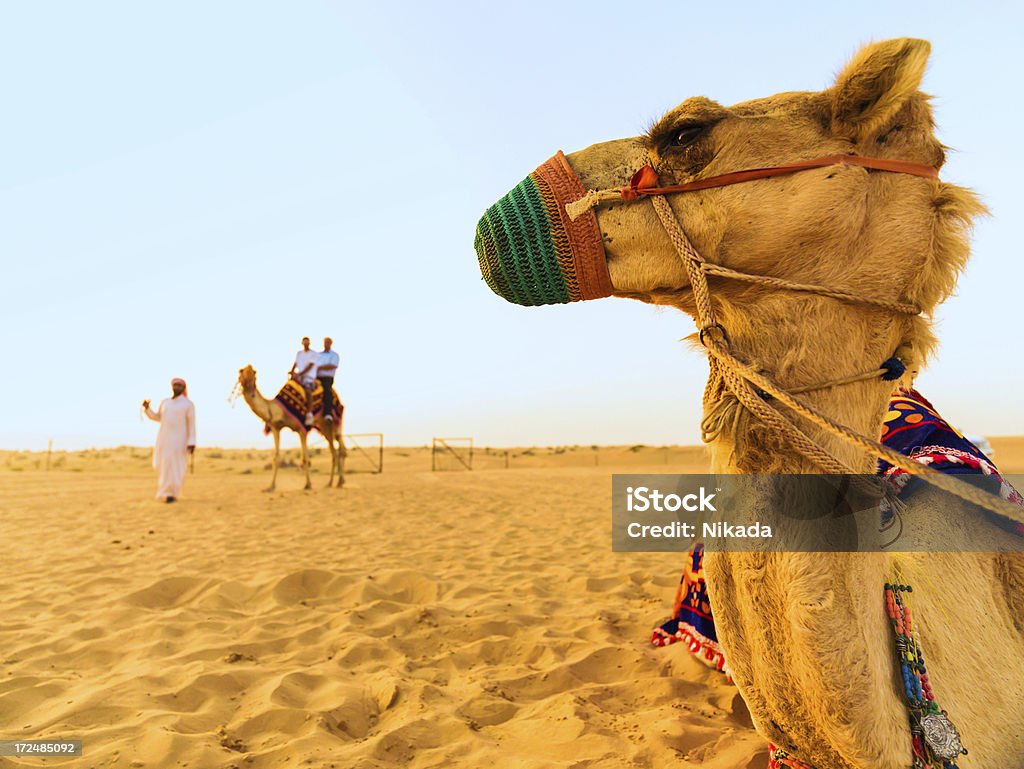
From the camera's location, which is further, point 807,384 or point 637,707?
point 637,707

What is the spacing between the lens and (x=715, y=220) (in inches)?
60.4

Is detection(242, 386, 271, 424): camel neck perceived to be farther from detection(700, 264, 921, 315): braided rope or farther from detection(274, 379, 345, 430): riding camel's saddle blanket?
detection(700, 264, 921, 315): braided rope

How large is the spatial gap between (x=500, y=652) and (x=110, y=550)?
Answer: 490 centimetres

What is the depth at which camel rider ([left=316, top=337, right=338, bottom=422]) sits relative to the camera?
1508cm

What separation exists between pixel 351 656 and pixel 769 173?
3438 millimetres

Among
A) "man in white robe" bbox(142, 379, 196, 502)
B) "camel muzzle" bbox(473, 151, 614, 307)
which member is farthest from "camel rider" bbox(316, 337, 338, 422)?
"camel muzzle" bbox(473, 151, 614, 307)

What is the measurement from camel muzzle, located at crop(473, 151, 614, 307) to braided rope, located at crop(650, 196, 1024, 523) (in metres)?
0.18

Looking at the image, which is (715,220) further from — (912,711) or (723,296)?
(912,711)

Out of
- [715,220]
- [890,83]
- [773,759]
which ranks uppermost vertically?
[890,83]

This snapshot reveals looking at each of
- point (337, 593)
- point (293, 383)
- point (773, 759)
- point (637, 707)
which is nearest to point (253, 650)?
point (337, 593)

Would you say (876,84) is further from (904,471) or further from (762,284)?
(904,471)

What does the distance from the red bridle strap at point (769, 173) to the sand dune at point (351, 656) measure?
214 centimetres

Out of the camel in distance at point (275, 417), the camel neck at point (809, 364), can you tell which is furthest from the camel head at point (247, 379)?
the camel neck at point (809, 364)

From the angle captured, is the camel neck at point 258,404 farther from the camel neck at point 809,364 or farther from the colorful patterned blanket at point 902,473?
the camel neck at point 809,364
